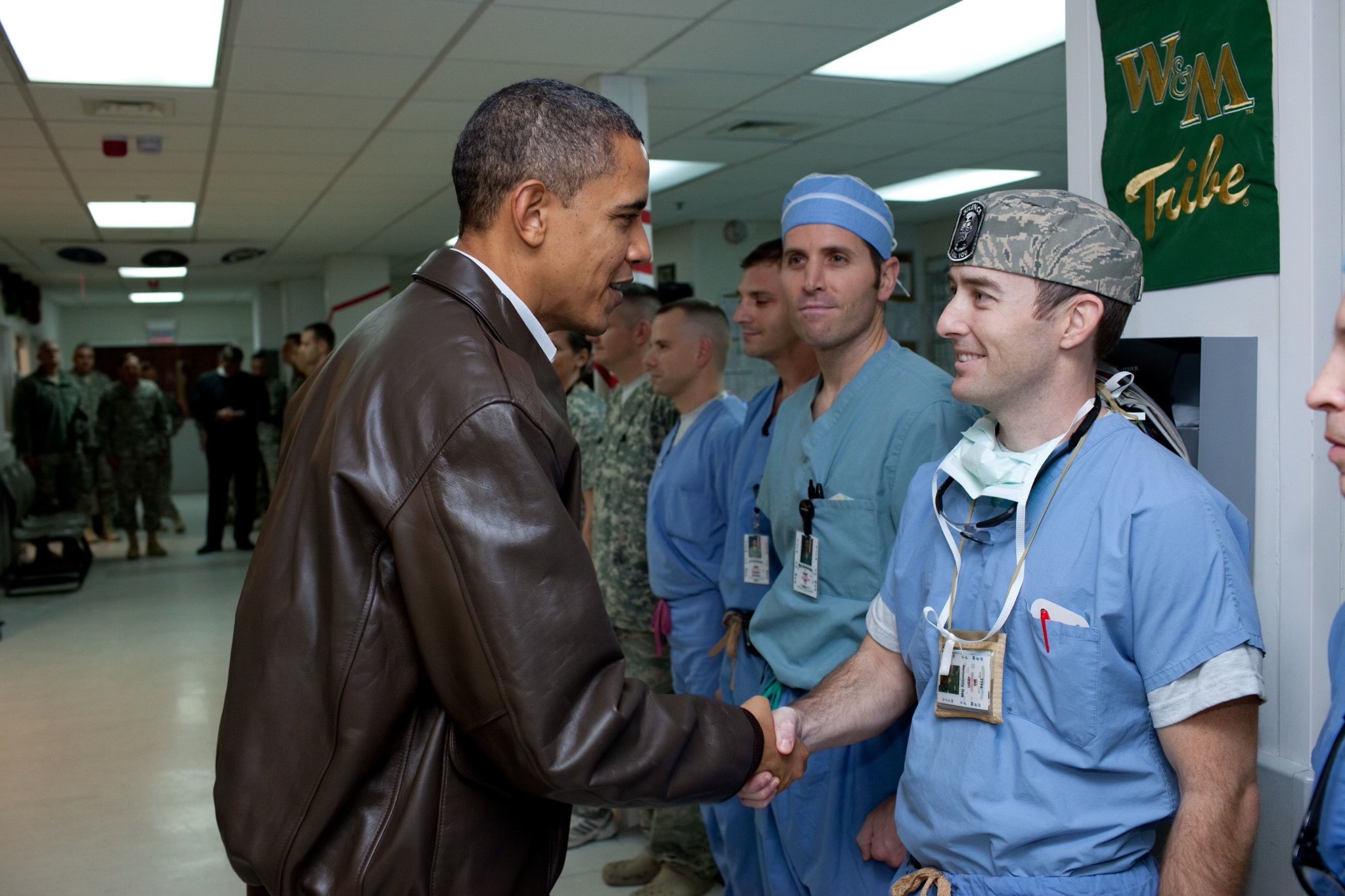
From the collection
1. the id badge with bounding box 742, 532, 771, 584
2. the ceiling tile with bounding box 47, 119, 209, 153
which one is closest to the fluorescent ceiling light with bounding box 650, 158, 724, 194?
the ceiling tile with bounding box 47, 119, 209, 153

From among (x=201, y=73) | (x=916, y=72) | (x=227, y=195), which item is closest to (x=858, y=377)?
(x=916, y=72)

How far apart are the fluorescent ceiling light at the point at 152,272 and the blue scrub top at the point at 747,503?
32.3 ft

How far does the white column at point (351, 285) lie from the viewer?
34.6ft

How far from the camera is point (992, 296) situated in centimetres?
150

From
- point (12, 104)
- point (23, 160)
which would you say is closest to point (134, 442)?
point (23, 160)

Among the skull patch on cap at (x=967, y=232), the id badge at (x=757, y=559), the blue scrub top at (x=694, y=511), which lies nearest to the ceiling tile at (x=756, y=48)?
the blue scrub top at (x=694, y=511)

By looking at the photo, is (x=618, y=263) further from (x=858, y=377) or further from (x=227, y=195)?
(x=227, y=195)

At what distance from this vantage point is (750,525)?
2.59 m

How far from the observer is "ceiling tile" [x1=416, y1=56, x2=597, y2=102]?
4281 mm

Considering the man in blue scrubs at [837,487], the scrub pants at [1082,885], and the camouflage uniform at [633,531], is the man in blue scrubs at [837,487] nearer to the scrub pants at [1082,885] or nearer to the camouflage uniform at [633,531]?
the scrub pants at [1082,885]

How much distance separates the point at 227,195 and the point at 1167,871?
23.3 ft

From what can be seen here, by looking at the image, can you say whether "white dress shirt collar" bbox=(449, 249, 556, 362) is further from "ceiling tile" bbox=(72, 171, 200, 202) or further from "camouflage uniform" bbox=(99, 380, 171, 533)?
"camouflage uniform" bbox=(99, 380, 171, 533)

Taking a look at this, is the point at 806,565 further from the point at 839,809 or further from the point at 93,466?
the point at 93,466

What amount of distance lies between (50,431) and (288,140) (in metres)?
4.91
